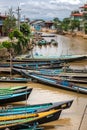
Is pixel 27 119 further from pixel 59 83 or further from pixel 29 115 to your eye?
pixel 59 83

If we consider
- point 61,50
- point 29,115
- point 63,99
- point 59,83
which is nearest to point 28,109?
point 29,115

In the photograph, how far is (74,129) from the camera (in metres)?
16.5

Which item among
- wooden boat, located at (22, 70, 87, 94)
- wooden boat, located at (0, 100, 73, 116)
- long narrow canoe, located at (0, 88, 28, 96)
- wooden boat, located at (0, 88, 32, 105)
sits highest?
wooden boat, located at (0, 100, 73, 116)

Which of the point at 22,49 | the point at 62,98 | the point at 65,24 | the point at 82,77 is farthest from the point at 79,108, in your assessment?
the point at 65,24

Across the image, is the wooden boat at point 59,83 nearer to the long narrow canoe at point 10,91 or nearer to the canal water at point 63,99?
the canal water at point 63,99

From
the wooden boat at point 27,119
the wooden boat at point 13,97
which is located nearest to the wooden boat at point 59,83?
the wooden boat at point 13,97

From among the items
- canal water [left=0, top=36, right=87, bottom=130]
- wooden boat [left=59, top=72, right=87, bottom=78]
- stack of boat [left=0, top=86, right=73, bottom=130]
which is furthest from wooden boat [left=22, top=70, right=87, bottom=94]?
stack of boat [left=0, top=86, right=73, bottom=130]

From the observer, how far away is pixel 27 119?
15109 mm

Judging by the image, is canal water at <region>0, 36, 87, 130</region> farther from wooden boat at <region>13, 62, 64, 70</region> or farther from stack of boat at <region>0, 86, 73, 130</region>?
wooden boat at <region>13, 62, 64, 70</region>

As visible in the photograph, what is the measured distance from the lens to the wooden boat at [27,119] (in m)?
14.6

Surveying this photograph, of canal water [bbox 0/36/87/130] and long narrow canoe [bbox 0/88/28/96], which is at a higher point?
long narrow canoe [bbox 0/88/28/96]

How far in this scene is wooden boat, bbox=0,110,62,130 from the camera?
14648 millimetres

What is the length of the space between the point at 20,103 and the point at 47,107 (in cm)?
355

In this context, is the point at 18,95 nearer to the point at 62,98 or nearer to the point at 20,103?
the point at 20,103
